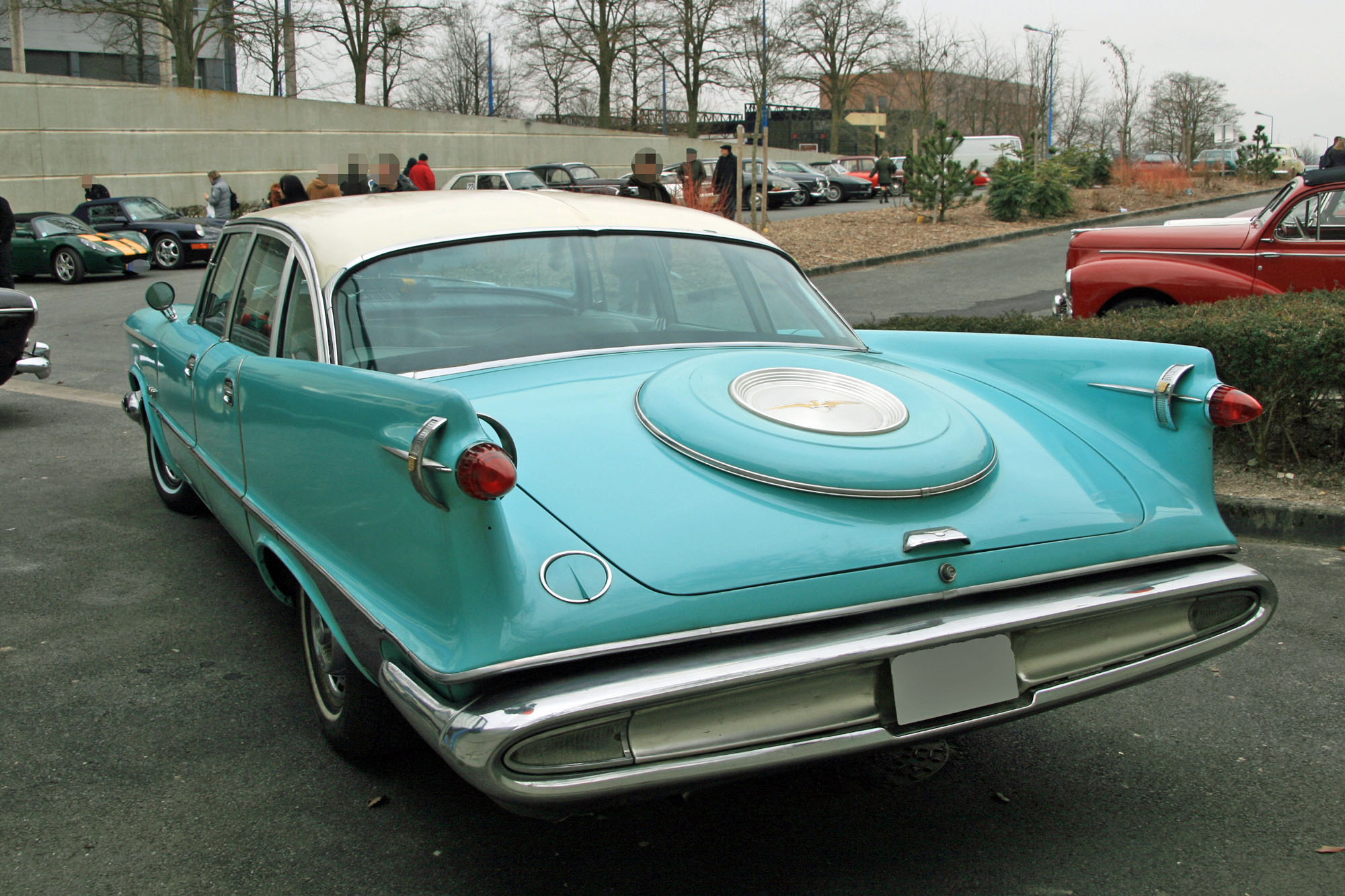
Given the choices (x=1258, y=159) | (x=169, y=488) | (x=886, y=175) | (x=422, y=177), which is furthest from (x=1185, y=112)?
(x=169, y=488)

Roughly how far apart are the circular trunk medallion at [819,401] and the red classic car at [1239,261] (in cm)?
600

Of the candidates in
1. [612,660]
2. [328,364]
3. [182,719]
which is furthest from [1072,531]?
[182,719]

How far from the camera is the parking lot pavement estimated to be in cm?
259

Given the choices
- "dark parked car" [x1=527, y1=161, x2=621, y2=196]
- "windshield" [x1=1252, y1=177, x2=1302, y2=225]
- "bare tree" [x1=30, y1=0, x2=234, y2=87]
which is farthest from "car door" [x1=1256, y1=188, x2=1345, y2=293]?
"bare tree" [x1=30, y1=0, x2=234, y2=87]

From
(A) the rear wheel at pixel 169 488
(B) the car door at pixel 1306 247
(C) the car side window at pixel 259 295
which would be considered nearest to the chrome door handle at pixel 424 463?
(C) the car side window at pixel 259 295

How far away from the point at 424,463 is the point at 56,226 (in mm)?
19321

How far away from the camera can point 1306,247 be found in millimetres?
8227

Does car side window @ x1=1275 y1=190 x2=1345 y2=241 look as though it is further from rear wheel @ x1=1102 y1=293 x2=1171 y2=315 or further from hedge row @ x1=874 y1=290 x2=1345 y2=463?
hedge row @ x1=874 y1=290 x2=1345 y2=463

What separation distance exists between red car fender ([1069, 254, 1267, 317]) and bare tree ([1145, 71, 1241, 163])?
33.3 metres

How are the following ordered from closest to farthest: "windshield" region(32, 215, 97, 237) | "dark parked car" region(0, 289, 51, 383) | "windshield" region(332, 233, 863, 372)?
"windshield" region(332, 233, 863, 372) < "dark parked car" region(0, 289, 51, 383) < "windshield" region(32, 215, 97, 237)

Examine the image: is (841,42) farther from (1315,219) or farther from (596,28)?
(1315,219)

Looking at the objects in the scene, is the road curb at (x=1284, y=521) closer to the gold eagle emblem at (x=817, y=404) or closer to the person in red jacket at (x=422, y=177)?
the gold eagle emblem at (x=817, y=404)

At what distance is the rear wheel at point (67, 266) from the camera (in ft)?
58.9

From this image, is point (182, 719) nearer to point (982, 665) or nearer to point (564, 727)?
point (564, 727)
